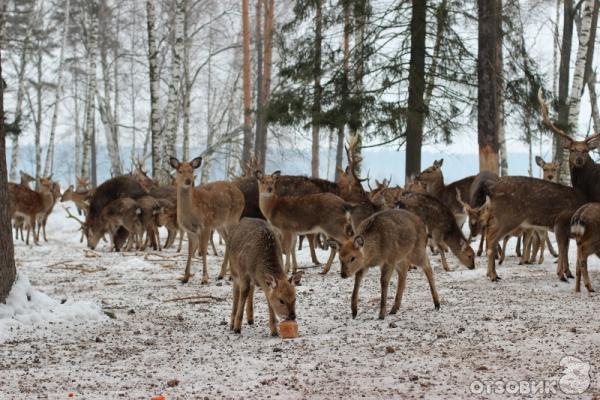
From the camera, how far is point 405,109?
14867mm

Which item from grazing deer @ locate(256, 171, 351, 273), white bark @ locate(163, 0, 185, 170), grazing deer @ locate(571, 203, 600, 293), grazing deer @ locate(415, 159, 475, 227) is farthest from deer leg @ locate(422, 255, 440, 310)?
white bark @ locate(163, 0, 185, 170)

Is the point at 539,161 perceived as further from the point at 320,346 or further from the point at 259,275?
the point at 320,346

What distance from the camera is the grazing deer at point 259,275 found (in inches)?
251

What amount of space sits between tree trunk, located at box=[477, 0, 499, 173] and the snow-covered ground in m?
4.93

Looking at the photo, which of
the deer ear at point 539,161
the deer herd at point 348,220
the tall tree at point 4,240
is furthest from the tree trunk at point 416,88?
the tall tree at point 4,240

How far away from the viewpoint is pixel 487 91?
13672 mm

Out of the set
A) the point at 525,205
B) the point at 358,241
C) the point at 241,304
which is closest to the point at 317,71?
the point at 525,205

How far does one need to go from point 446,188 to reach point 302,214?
13.0ft

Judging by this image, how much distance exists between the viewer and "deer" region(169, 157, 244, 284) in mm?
10219

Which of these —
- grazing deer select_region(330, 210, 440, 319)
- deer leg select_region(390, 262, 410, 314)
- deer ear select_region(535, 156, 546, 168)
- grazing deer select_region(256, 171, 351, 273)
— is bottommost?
deer leg select_region(390, 262, 410, 314)

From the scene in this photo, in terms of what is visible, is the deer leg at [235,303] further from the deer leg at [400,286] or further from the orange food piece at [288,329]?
the deer leg at [400,286]

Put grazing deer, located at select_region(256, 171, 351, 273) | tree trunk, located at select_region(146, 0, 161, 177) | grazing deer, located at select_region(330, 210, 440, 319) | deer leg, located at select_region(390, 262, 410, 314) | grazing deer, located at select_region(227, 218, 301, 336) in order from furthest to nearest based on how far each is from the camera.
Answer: tree trunk, located at select_region(146, 0, 161, 177)
grazing deer, located at select_region(256, 171, 351, 273)
deer leg, located at select_region(390, 262, 410, 314)
grazing deer, located at select_region(330, 210, 440, 319)
grazing deer, located at select_region(227, 218, 301, 336)

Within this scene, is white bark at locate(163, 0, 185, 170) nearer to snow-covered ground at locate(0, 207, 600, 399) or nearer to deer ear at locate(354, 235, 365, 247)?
snow-covered ground at locate(0, 207, 600, 399)

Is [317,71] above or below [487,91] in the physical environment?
above
